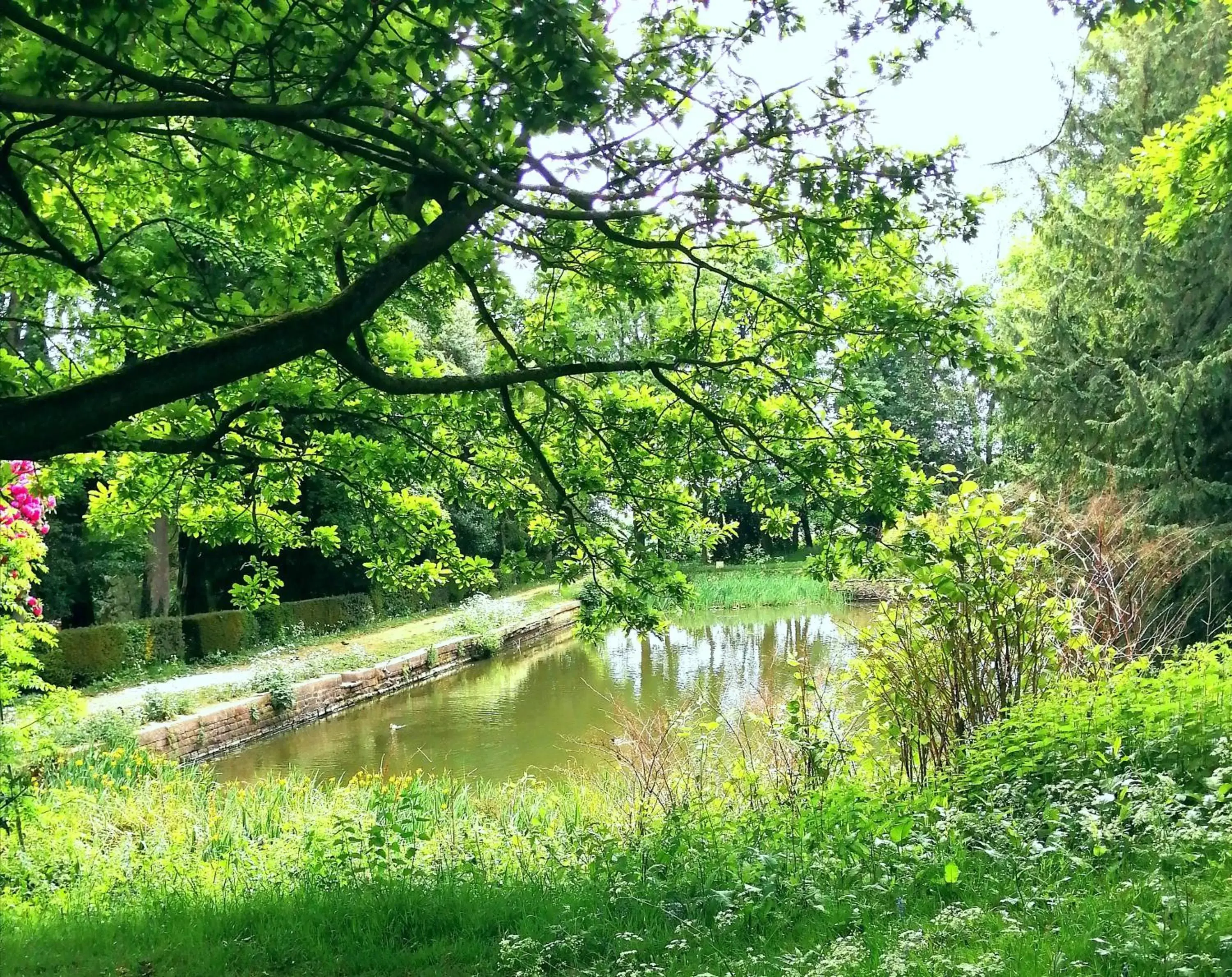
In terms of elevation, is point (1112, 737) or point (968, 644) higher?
point (968, 644)

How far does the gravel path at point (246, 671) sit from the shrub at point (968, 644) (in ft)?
26.5

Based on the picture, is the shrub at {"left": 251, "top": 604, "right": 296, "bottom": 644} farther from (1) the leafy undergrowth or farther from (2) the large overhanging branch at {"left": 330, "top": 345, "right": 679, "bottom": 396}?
(2) the large overhanging branch at {"left": 330, "top": 345, "right": 679, "bottom": 396}

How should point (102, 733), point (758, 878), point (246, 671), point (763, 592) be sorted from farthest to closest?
point (763, 592), point (246, 671), point (102, 733), point (758, 878)

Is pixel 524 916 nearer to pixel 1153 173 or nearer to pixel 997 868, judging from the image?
pixel 997 868

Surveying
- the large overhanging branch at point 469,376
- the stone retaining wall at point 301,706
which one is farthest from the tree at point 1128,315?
the stone retaining wall at point 301,706

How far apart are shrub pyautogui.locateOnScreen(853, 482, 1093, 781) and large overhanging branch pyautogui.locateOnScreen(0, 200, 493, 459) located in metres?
3.26

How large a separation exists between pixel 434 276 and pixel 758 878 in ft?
11.8

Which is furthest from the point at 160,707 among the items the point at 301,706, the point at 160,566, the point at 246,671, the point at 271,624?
the point at 160,566

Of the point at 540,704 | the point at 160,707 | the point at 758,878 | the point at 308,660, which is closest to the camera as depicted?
the point at 758,878

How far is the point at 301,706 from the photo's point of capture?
1319cm

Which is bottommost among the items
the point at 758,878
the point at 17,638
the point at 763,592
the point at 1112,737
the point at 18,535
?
the point at 763,592

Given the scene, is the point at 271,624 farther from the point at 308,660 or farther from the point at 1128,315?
the point at 1128,315

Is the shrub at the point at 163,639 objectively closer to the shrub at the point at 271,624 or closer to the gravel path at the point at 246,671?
the gravel path at the point at 246,671

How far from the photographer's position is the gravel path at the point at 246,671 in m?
11.6
